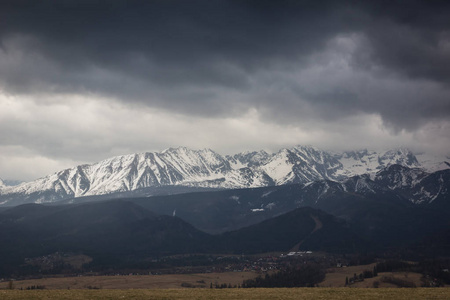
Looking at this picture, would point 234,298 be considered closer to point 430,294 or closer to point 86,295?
point 86,295

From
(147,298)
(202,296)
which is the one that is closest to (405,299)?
(202,296)

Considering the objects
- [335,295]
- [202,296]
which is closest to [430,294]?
[335,295]

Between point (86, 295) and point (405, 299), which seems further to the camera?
point (86, 295)

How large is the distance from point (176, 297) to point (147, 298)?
5.16 m

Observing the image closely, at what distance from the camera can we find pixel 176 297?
86.2 metres

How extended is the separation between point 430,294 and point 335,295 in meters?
17.4

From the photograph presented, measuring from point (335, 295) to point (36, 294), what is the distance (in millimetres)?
55530

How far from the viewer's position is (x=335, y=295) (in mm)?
88938

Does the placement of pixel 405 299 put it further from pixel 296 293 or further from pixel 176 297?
pixel 176 297

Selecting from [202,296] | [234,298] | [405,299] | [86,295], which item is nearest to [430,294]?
[405,299]

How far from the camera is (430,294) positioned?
88.4 meters

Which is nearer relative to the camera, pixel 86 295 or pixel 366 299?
pixel 366 299

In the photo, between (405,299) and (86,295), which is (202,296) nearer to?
(86,295)

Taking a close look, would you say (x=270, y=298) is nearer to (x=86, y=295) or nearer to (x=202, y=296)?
(x=202, y=296)
